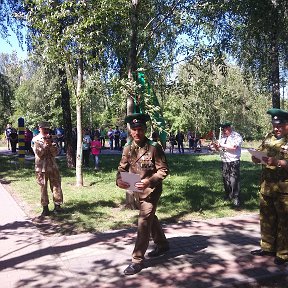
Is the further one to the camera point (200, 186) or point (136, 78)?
point (200, 186)

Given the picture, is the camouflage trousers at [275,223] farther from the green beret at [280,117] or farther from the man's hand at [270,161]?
the green beret at [280,117]

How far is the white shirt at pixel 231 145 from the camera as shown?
27.3 ft

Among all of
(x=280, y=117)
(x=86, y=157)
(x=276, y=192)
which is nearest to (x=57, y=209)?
(x=276, y=192)

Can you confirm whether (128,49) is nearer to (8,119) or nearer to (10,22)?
(10,22)

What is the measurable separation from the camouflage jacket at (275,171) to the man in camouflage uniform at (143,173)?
145 centimetres

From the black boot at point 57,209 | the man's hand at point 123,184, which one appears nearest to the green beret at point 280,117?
the man's hand at point 123,184

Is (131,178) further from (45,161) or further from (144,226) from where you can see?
(45,161)

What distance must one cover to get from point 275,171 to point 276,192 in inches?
11.2

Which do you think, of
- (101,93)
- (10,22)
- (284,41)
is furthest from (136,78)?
(10,22)

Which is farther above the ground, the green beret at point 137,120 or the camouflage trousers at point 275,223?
the green beret at point 137,120

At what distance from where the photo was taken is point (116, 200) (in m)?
9.34

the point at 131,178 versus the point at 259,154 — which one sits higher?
the point at 259,154

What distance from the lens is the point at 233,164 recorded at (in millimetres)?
8469

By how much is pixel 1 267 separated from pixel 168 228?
2.93 m
